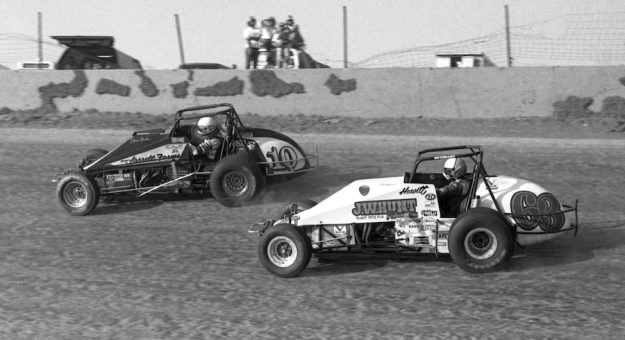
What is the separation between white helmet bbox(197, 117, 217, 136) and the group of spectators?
255 inches

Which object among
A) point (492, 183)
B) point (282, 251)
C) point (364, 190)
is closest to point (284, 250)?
point (282, 251)

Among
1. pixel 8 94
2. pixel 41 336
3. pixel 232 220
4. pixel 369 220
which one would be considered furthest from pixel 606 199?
pixel 8 94

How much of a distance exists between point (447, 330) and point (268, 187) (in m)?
4.79

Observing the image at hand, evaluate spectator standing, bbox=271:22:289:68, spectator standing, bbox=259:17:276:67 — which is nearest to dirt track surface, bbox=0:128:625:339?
spectator standing, bbox=271:22:289:68

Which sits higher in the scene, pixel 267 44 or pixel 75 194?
pixel 267 44

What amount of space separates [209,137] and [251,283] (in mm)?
3378

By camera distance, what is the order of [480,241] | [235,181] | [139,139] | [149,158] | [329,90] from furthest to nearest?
[329,90], [139,139], [149,158], [235,181], [480,241]

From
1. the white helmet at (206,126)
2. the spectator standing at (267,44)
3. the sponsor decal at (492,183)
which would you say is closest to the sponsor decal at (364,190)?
the sponsor decal at (492,183)

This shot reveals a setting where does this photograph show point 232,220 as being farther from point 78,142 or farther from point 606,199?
point 78,142

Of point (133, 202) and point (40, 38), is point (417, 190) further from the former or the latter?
point (40, 38)

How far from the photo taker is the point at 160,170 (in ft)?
30.7

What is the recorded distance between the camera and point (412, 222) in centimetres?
647

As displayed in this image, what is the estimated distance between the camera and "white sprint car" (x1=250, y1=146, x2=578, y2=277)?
20.6 feet

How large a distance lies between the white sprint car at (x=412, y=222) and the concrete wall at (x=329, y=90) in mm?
7096
